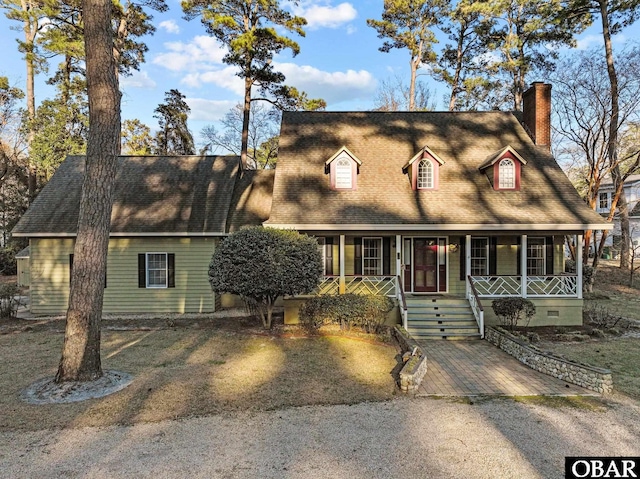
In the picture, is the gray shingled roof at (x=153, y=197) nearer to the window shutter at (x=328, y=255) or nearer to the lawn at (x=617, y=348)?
the window shutter at (x=328, y=255)

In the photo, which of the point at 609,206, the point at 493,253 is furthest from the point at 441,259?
the point at 609,206

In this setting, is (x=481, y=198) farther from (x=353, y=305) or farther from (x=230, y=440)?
(x=230, y=440)

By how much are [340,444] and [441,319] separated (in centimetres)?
806

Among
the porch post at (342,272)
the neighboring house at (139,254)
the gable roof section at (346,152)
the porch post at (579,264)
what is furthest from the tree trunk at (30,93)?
the porch post at (579,264)

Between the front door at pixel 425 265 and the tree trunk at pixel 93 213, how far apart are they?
10.7m

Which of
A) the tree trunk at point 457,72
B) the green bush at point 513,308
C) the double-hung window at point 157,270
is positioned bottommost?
the green bush at point 513,308

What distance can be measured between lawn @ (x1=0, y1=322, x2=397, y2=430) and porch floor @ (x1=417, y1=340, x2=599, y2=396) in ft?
3.27

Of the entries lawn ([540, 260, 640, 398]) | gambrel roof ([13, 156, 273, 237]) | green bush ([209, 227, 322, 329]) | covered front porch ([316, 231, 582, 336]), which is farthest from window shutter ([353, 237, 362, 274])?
lawn ([540, 260, 640, 398])

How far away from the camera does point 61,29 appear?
23.3 meters

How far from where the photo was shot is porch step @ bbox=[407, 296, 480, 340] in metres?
12.2

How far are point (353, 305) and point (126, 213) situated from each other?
10.1 meters

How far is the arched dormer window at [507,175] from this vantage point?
1514 centimetres

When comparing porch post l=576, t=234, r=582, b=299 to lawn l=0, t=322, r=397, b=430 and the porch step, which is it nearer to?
the porch step

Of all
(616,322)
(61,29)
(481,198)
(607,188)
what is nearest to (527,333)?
(616,322)
